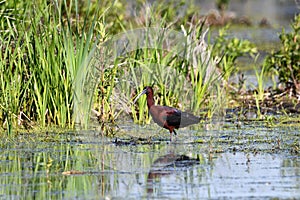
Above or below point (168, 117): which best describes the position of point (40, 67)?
above

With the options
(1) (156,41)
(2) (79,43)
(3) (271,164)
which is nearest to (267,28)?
(1) (156,41)

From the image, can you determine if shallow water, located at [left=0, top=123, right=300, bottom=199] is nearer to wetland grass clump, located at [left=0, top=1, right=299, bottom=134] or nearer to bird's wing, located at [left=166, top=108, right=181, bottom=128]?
bird's wing, located at [left=166, top=108, right=181, bottom=128]

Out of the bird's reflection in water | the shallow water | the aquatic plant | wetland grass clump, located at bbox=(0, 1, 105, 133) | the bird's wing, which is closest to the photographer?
the shallow water

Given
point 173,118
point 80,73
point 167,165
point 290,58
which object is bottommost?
point 167,165

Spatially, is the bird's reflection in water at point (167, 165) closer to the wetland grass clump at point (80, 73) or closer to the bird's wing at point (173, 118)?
the bird's wing at point (173, 118)

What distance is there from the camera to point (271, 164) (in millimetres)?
6738

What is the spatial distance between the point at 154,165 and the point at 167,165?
108 millimetres

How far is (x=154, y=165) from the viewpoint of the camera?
266 inches

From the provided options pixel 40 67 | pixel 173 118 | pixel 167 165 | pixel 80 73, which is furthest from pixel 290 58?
pixel 167 165

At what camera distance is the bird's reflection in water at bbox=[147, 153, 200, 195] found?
20.5ft

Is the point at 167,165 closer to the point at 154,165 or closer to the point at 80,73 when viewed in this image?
the point at 154,165

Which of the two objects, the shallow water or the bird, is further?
the bird

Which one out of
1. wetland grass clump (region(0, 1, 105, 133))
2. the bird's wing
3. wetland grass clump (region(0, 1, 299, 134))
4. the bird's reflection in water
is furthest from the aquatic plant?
the bird's reflection in water

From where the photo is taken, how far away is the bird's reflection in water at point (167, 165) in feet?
20.5
